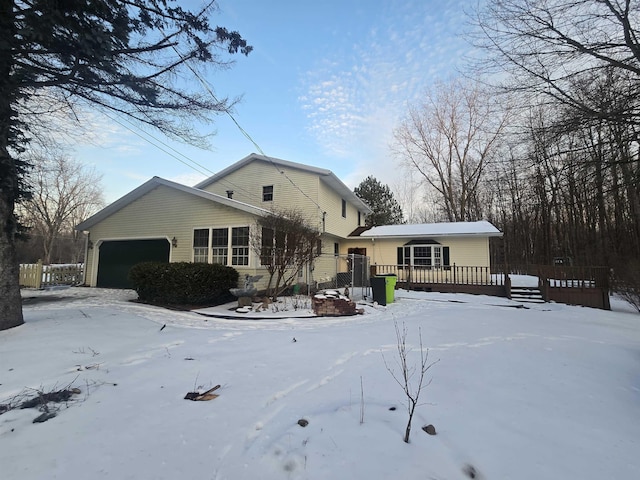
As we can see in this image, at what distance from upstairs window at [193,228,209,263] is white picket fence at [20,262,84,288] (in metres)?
7.87

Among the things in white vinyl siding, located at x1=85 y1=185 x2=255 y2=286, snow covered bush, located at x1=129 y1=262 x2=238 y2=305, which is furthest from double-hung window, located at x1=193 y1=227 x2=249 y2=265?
snow covered bush, located at x1=129 y1=262 x2=238 y2=305

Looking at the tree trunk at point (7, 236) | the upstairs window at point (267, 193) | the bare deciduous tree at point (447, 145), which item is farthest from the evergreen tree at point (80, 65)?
the bare deciduous tree at point (447, 145)

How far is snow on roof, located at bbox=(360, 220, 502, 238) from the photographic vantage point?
1463 cm

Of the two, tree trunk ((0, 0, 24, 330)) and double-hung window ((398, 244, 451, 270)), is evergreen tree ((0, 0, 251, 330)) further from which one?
double-hung window ((398, 244, 451, 270))

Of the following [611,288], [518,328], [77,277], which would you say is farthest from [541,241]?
[77,277]

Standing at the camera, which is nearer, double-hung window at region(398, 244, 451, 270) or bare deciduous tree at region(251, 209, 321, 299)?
bare deciduous tree at region(251, 209, 321, 299)

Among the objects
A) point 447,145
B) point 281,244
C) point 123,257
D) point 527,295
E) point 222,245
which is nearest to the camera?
point 281,244

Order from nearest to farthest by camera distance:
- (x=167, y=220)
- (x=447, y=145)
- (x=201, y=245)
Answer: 1. (x=201, y=245)
2. (x=167, y=220)
3. (x=447, y=145)

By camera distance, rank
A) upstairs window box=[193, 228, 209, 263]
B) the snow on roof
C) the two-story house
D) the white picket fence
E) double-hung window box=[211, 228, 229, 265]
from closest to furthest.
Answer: the two-story house → double-hung window box=[211, 228, 229, 265] → upstairs window box=[193, 228, 209, 263] → the white picket fence → the snow on roof

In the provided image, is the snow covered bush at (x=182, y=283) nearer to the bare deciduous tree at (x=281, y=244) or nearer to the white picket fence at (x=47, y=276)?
the bare deciduous tree at (x=281, y=244)

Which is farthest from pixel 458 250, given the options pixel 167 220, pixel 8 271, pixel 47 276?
pixel 47 276

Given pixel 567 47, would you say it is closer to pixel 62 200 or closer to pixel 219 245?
pixel 219 245

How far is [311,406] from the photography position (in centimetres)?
289

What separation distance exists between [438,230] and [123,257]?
1558 centimetres
